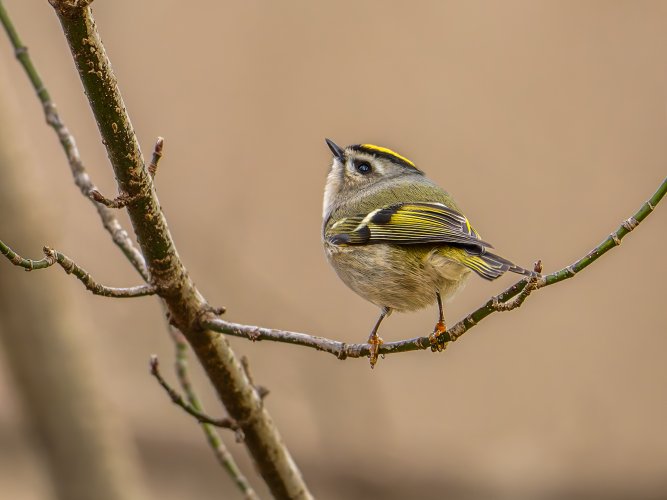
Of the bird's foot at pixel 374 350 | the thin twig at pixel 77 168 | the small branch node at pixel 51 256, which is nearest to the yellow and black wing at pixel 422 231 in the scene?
the bird's foot at pixel 374 350

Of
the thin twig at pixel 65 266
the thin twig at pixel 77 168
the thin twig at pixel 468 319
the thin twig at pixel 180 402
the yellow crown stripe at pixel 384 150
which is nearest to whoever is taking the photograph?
the thin twig at pixel 468 319

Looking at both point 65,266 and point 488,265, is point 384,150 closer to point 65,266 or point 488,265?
point 488,265

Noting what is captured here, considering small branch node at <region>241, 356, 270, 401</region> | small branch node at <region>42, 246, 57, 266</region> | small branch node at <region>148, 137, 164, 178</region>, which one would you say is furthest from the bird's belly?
small branch node at <region>42, 246, 57, 266</region>

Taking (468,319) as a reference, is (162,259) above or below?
above

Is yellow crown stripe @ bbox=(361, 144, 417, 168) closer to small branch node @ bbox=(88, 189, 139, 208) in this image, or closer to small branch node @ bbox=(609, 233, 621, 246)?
small branch node @ bbox=(88, 189, 139, 208)

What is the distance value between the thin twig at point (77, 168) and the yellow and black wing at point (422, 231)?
52 cm

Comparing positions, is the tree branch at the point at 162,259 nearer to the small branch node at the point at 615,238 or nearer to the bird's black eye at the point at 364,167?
the small branch node at the point at 615,238

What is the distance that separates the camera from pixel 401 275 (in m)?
1.67

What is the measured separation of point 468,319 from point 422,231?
55 cm

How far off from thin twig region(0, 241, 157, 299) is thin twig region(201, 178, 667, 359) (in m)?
0.14

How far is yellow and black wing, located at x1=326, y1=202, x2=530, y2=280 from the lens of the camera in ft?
4.88

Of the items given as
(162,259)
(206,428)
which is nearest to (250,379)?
(206,428)

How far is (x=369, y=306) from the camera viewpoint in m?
2.76

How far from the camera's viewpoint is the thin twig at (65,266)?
1147 mm
